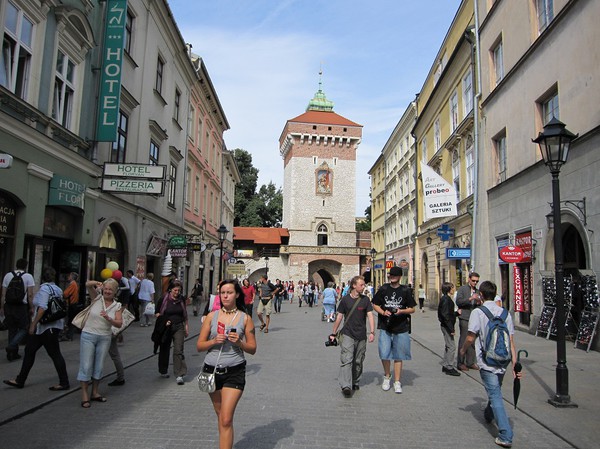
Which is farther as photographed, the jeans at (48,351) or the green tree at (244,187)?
the green tree at (244,187)

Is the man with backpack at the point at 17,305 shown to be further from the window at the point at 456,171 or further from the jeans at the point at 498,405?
the window at the point at 456,171

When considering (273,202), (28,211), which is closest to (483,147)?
(28,211)

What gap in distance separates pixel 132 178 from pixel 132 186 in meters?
0.22

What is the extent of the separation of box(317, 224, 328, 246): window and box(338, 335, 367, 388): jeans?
52.5m

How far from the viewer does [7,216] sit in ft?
Answer: 34.0

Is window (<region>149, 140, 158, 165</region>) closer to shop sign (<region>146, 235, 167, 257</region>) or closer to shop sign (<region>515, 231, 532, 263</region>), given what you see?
shop sign (<region>146, 235, 167, 257</region>)

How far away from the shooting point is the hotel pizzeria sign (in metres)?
13.8

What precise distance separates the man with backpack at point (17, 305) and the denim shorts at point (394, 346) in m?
6.25

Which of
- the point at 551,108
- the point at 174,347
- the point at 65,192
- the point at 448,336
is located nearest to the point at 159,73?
the point at 65,192

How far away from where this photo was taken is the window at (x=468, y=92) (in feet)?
71.5

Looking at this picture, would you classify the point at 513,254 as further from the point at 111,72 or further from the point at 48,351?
the point at 111,72

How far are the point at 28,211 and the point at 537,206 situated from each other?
1348 centimetres

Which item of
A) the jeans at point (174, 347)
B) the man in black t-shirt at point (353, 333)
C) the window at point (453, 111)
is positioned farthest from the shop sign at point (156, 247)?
the window at point (453, 111)

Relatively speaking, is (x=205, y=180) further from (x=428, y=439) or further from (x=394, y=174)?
(x=428, y=439)
